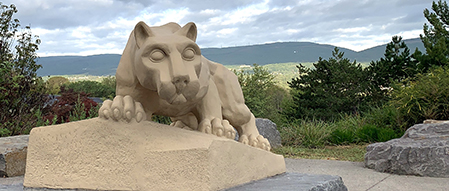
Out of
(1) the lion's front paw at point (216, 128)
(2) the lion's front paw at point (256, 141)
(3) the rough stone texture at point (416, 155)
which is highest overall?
(1) the lion's front paw at point (216, 128)

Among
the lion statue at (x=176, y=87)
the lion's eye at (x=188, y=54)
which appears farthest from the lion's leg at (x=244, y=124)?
the lion's eye at (x=188, y=54)

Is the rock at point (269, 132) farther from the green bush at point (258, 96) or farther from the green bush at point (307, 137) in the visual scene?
the green bush at point (258, 96)

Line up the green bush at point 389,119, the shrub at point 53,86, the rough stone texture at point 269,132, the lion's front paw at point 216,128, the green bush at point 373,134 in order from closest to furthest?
the lion's front paw at point 216,128 < the shrub at point 53,86 < the green bush at point 373,134 < the rough stone texture at point 269,132 < the green bush at point 389,119

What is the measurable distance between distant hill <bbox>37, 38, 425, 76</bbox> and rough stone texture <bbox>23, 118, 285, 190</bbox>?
135m

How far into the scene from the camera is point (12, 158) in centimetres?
486

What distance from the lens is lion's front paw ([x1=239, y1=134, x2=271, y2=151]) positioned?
2917 millimetres

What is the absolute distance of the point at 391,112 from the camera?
381 inches

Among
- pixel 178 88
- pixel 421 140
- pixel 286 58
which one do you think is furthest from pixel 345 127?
pixel 286 58

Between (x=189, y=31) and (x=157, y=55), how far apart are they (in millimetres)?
318

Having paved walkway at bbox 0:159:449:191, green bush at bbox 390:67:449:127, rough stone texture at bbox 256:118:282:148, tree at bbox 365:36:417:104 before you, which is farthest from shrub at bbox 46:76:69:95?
tree at bbox 365:36:417:104

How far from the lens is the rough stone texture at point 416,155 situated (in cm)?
533

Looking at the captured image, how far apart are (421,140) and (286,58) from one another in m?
154

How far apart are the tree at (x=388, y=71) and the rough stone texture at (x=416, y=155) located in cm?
685

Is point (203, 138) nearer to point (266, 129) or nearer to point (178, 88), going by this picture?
point (178, 88)
